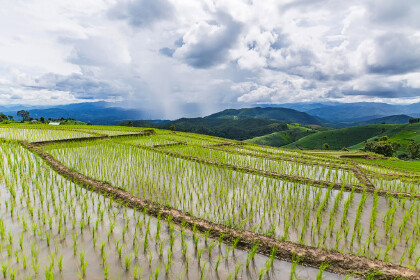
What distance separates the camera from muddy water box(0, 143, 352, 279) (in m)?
2.77

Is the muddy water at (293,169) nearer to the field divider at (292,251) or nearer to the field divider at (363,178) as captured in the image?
the field divider at (363,178)

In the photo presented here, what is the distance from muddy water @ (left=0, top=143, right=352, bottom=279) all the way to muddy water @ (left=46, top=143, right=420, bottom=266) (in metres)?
0.75

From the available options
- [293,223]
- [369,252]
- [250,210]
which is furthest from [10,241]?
[369,252]

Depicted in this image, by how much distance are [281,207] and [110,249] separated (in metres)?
3.37

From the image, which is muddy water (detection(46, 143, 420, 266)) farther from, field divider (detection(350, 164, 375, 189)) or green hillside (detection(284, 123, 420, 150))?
green hillside (detection(284, 123, 420, 150))

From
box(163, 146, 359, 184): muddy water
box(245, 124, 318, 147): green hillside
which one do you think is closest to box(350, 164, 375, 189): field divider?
box(163, 146, 359, 184): muddy water

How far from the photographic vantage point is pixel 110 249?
3.18 metres

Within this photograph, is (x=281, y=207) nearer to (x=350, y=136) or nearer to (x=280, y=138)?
(x=280, y=138)

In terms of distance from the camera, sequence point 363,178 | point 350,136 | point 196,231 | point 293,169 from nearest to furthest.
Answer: point 196,231, point 363,178, point 293,169, point 350,136

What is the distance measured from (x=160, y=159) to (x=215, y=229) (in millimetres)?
5848

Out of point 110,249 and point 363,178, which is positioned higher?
point 110,249

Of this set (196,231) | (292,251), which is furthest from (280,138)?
(292,251)

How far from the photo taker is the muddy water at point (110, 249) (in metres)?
2.77

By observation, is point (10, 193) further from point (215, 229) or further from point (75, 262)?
point (215, 229)
